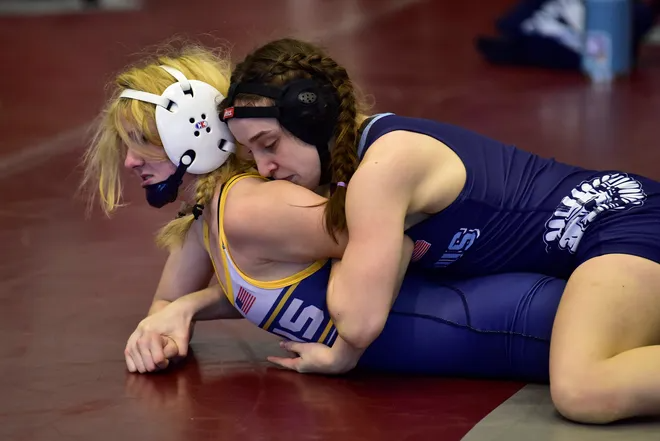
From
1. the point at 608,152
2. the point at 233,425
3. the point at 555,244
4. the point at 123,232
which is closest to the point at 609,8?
the point at 608,152

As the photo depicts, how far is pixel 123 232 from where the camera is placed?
4164 mm

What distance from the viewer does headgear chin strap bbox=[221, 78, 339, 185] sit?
8.95 ft

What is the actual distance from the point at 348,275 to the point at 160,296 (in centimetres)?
73

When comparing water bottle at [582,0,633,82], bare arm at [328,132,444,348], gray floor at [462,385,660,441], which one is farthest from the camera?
water bottle at [582,0,633,82]

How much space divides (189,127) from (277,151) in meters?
0.23

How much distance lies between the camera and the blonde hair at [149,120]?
114 inches

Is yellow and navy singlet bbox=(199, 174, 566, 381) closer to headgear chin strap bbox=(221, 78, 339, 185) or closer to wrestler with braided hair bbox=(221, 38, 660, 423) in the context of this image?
wrestler with braided hair bbox=(221, 38, 660, 423)

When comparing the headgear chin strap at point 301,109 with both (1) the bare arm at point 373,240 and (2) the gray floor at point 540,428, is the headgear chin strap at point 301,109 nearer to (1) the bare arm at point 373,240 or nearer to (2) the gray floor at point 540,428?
(1) the bare arm at point 373,240

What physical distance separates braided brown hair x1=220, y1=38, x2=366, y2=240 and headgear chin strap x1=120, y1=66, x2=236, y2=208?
115 millimetres

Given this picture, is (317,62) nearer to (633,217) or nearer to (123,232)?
(633,217)

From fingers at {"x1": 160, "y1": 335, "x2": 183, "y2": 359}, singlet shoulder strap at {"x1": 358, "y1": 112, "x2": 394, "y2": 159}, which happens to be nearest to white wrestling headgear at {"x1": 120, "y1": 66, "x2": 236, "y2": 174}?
singlet shoulder strap at {"x1": 358, "y1": 112, "x2": 394, "y2": 159}

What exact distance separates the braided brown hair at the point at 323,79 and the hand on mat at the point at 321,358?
30 cm

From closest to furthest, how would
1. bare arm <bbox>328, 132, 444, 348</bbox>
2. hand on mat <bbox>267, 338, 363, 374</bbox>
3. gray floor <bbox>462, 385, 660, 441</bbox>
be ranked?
gray floor <bbox>462, 385, 660, 441</bbox>
bare arm <bbox>328, 132, 444, 348</bbox>
hand on mat <bbox>267, 338, 363, 374</bbox>

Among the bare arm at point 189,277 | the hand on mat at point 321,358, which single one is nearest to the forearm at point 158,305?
the bare arm at point 189,277
